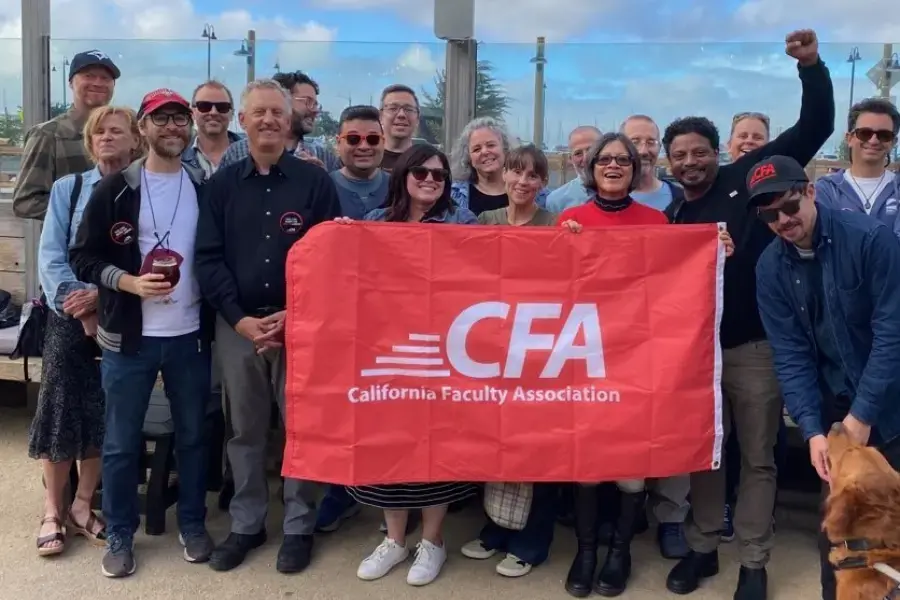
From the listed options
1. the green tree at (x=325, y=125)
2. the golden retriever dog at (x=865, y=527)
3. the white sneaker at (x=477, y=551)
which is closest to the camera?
the golden retriever dog at (x=865, y=527)

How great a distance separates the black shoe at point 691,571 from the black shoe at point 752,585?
0.71ft

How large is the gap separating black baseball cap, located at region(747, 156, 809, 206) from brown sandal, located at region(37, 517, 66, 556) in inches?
144

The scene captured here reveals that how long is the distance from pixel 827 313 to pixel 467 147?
7.41 ft

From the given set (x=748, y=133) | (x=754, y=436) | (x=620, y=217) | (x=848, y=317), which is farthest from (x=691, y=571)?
(x=748, y=133)

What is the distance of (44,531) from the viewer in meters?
4.27

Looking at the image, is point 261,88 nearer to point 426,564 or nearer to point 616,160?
point 616,160

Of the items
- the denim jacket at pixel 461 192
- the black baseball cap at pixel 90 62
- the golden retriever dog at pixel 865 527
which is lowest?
the golden retriever dog at pixel 865 527

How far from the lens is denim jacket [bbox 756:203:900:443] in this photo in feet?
10.6

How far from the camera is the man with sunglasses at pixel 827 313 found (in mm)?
3240

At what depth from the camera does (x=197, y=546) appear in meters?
4.20

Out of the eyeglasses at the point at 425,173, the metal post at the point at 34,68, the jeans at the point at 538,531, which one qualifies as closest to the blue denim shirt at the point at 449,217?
the eyeglasses at the point at 425,173

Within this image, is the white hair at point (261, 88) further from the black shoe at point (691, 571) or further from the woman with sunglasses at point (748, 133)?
the black shoe at point (691, 571)

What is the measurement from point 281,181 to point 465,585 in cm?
213

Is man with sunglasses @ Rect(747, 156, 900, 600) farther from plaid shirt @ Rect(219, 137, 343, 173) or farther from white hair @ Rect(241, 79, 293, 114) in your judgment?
plaid shirt @ Rect(219, 137, 343, 173)
